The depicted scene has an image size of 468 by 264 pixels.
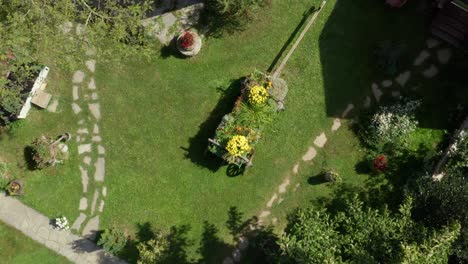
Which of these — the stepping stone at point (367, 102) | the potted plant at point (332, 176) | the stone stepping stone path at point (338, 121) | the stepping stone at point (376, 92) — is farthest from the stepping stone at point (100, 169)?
the stepping stone at point (376, 92)

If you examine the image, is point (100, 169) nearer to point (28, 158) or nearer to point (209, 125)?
point (28, 158)

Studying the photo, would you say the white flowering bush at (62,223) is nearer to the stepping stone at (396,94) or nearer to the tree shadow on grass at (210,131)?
the tree shadow on grass at (210,131)

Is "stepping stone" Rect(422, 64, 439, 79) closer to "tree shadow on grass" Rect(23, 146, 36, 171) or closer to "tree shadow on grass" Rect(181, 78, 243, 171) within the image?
"tree shadow on grass" Rect(181, 78, 243, 171)

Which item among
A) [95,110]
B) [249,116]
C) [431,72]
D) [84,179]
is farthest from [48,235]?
[431,72]

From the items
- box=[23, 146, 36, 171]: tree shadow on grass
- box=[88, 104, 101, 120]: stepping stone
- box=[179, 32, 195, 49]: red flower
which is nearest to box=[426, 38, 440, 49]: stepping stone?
box=[179, 32, 195, 49]: red flower

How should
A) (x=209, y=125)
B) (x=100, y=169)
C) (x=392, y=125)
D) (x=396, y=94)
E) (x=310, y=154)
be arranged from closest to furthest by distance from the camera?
(x=392, y=125) < (x=396, y=94) < (x=310, y=154) < (x=209, y=125) < (x=100, y=169)

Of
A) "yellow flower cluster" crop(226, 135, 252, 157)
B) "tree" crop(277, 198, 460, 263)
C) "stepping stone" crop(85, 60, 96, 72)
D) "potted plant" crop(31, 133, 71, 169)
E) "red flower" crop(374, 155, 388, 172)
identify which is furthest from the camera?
"stepping stone" crop(85, 60, 96, 72)
